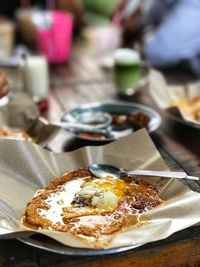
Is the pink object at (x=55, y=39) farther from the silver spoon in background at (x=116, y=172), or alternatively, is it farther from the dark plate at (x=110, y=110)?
the silver spoon in background at (x=116, y=172)

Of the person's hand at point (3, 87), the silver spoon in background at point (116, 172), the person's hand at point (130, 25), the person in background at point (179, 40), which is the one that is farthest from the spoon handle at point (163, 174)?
the person's hand at point (130, 25)

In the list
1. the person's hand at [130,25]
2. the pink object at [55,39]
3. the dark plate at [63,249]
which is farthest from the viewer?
the person's hand at [130,25]

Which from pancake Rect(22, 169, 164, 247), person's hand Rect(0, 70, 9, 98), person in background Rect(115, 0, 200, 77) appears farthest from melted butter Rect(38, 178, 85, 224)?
person in background Rect(115, 0, 200, 77)

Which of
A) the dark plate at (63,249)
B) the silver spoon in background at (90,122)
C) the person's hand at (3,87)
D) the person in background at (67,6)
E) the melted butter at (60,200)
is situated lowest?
the person in background at (67,6)

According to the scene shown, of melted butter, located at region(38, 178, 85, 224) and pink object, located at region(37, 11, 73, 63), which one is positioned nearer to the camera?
melted butter, located at region(38, 178, 85, 224)

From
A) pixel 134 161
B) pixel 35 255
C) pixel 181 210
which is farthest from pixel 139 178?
pixel 35 255

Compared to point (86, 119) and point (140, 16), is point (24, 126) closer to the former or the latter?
point (86, 119)

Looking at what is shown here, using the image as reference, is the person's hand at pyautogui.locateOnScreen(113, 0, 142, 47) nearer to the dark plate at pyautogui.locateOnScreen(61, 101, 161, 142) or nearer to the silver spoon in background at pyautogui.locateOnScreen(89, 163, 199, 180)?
the dark plate at pyautogui.locateOnScreen(61, 101, 161, 142)
